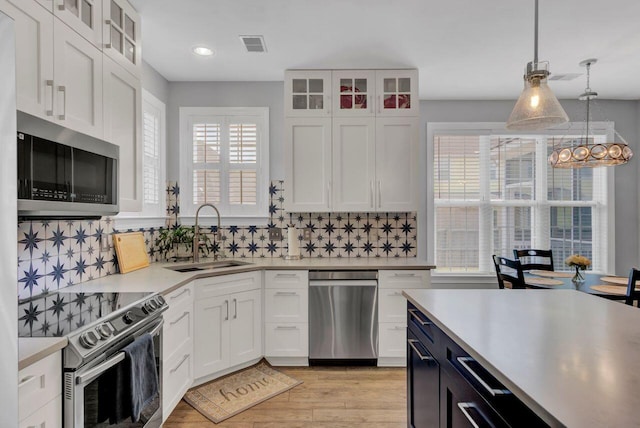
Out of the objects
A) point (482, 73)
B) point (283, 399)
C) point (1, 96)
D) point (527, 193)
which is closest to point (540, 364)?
point (1, 96)

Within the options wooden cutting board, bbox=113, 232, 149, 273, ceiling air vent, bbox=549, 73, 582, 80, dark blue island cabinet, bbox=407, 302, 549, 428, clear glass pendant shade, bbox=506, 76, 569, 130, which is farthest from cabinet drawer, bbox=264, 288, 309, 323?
ceiling air vent, bbox=549, 73, 582, 80

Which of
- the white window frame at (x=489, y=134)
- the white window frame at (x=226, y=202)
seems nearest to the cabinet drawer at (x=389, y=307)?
the white window frame at (x=489, y=134)

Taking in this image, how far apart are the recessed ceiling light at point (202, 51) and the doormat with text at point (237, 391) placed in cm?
265

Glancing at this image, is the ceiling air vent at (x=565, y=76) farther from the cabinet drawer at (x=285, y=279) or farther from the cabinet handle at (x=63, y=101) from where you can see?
the cabinet handle at (x=63, y=101)

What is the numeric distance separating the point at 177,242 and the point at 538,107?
2.95 meters

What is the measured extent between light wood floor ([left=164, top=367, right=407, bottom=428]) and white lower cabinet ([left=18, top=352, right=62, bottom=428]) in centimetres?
120

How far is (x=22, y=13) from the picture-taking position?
143 centimetres

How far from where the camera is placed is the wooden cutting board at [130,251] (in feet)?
8.58

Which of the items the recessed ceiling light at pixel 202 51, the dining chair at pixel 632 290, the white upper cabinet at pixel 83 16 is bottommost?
the dining chair at pixel 632 290

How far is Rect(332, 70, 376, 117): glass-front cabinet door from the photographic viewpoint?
3.31 metres

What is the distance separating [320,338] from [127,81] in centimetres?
241

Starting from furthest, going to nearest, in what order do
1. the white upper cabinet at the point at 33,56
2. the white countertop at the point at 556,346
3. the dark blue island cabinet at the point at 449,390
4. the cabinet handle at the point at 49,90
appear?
the cabinet handle at the point at 49,90 < the white upper cabinet at the point at 33,56 < the dark blue island cabinet at the point at 449,390 < the white countertop at the point at 556,346

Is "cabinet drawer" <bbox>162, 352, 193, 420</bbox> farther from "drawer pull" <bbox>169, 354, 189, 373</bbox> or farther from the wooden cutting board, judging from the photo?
the wooden cutting board

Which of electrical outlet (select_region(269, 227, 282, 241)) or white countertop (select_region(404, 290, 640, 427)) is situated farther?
electrical outlet (select_region(269, 227, 282, 241))
